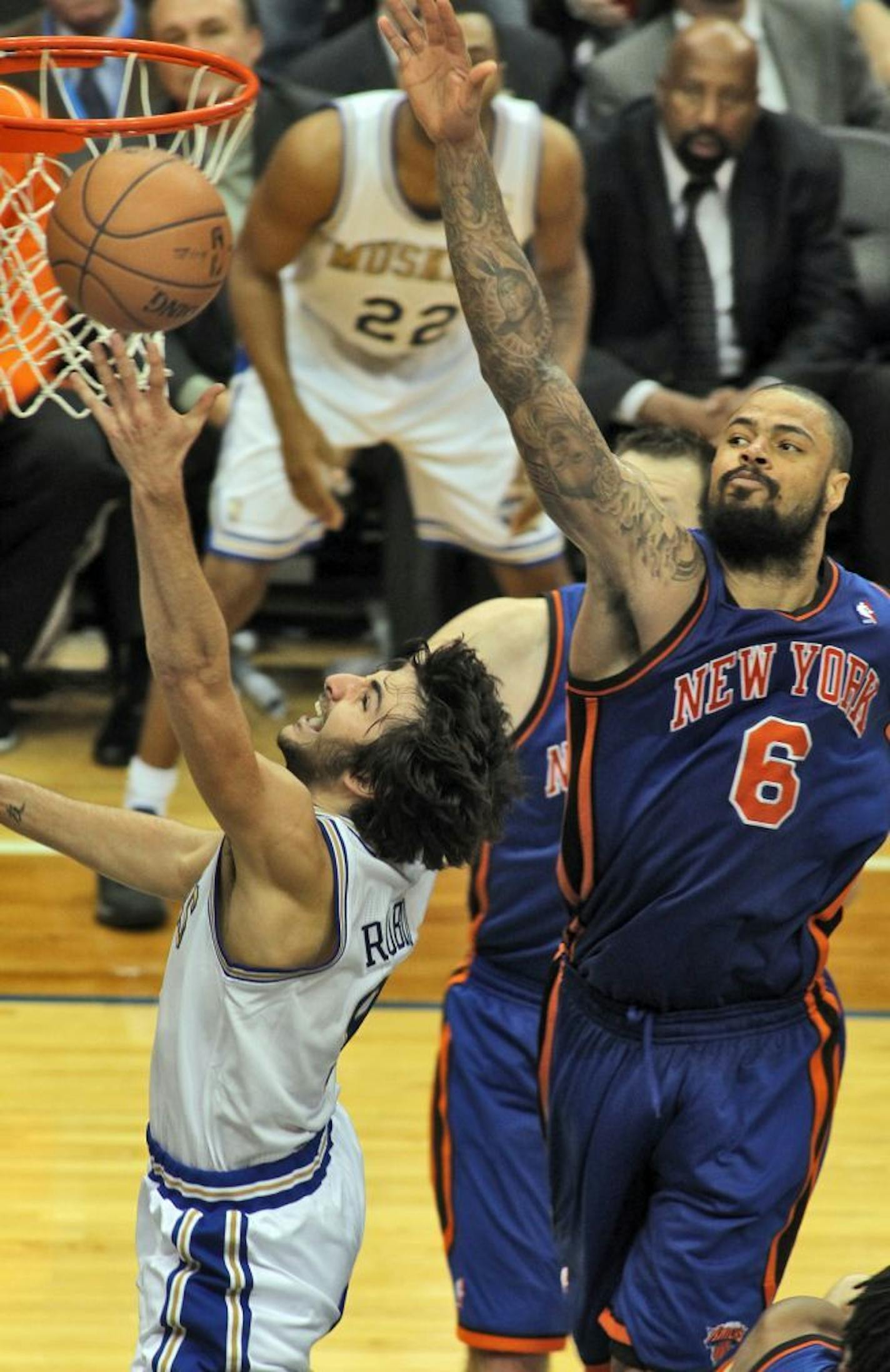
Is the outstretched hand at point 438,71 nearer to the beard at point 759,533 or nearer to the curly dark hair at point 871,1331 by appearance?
the beard at point 759,533

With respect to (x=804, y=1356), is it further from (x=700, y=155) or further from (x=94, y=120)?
(x=700, y=155)

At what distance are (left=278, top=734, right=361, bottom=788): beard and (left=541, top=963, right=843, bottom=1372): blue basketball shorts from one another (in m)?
0.66

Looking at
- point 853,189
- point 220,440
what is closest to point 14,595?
point 220,440

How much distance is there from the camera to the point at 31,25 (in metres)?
6.59

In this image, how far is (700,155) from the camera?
6793 mm

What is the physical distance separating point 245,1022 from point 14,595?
12.8ft

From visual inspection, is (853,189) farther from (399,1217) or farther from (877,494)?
(399,1217)

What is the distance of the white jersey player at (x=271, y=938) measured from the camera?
2.79 metres

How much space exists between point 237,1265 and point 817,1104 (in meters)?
1.04

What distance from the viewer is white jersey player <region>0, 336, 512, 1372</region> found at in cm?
279

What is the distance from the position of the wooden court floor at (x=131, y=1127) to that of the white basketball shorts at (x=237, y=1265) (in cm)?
115

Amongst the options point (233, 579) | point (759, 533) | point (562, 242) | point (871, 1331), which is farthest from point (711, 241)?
point (871, 1331)

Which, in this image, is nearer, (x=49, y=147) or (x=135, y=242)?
(x=135, y=242)

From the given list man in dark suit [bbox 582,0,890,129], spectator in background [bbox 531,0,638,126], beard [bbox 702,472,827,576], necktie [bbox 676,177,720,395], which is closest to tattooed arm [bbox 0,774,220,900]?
beard [bbox 702,472,827,576]
